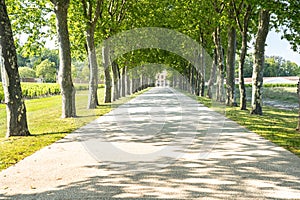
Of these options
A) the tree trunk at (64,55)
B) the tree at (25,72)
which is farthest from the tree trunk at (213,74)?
the tree at (25,72)

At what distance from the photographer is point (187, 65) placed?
4969cm

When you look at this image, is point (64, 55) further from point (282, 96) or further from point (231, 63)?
point (282, 96)

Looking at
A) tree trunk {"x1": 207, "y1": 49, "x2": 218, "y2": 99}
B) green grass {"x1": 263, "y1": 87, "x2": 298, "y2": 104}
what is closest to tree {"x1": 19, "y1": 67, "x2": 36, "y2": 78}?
green grass {"x1": 263, "y1": 87, "x2": 298, "y2": 104}

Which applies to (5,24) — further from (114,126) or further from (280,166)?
(280,166)

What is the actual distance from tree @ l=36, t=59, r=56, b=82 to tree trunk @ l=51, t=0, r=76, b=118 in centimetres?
7534

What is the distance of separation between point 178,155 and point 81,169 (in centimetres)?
219

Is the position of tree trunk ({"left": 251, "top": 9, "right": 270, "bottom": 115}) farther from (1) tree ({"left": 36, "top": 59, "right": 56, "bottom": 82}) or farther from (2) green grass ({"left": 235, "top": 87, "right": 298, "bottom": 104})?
(1) tree ({"left": 36, "top": 59, "right": 56, "bottom": 82})

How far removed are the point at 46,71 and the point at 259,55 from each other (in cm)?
7833

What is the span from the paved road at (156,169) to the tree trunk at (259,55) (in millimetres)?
6219

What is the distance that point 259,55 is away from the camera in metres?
15.0

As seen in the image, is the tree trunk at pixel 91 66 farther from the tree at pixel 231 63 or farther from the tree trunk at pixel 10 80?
the tree trunk at pixel 10 80

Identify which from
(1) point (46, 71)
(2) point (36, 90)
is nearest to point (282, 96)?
(2) point (36, 90)

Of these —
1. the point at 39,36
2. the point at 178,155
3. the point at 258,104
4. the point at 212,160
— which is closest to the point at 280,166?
the point at 212,160

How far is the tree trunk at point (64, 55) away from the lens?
13.4 metres
